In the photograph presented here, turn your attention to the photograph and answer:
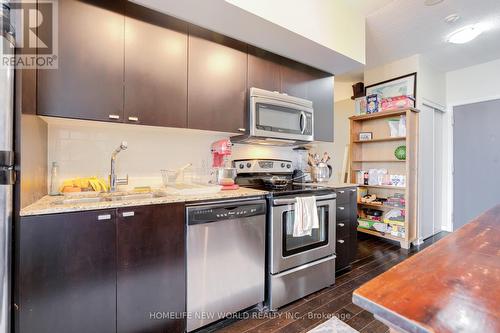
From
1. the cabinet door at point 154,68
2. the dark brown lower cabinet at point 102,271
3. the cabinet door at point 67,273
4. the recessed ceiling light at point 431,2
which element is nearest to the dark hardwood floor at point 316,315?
the dark brown lower cabinet at point 102,271

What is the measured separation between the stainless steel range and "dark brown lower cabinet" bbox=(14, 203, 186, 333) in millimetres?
719

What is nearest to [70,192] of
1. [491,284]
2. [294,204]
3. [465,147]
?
[294,204]

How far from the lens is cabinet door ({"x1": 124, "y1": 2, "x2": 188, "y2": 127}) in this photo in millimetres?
1594

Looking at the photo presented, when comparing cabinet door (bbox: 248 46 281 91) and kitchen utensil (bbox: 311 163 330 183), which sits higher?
cabinet door (bbox: 248 46 281 91)

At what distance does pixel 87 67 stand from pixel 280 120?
1571 millimetres

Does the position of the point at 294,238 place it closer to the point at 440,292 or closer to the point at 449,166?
the point at 440,292

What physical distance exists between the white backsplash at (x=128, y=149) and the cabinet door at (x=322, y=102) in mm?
1139

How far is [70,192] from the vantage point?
1585 millimetres

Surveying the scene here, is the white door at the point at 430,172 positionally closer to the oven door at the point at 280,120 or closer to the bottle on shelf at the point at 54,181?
the oven door at the point at 280,120

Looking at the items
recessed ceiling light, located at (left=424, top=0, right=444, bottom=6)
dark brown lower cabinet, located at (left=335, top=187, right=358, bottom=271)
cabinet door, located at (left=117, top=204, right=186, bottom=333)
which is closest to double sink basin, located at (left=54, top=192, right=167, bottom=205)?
cabinet door, located at (left=117, top=204, right=186, bottom=333)

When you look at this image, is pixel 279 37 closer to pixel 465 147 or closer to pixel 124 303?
pixel 124 303

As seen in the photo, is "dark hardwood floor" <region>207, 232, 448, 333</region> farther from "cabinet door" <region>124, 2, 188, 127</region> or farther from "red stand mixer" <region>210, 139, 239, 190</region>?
"cabinet door" <region>124, 2, 188, 127</region>

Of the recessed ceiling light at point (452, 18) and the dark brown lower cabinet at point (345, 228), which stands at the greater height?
the recessed ceiling light at point (452, 18)

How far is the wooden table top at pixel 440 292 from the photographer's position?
0.48 metres
